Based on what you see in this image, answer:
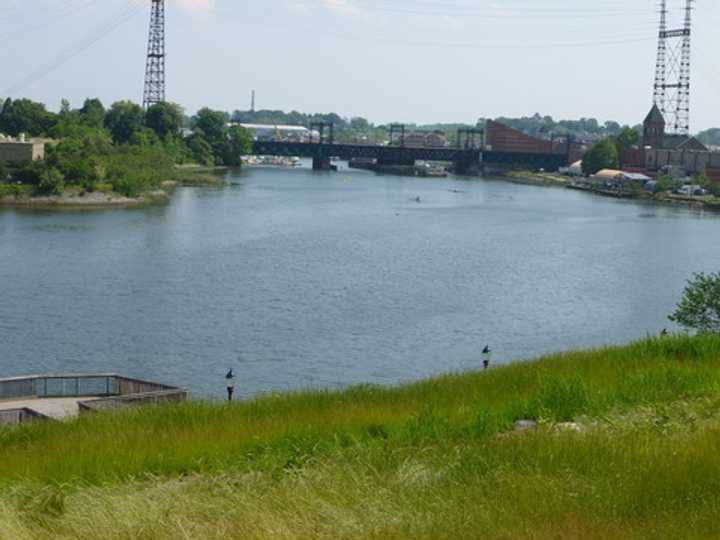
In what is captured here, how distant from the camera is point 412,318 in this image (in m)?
11.9

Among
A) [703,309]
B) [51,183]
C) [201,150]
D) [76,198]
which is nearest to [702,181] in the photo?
[201,150]

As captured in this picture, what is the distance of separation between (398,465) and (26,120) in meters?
37.8

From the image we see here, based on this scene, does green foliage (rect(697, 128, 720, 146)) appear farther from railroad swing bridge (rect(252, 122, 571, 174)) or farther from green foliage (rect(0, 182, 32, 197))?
green foliage (rect(0, 182, 32, 197))

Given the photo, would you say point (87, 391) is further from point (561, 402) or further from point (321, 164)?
point (321, 164)

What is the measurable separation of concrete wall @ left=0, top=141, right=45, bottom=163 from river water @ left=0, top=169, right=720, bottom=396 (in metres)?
3.82

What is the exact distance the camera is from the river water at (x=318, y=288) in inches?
381

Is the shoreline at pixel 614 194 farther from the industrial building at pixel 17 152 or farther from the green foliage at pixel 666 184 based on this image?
the industrial building at pixel 17 152

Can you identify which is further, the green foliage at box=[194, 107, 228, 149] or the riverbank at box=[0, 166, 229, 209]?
the green foliage at box=[194, 107, 228, 149]

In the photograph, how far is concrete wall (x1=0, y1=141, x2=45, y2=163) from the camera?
2639 centimetres

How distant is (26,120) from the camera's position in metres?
38.8

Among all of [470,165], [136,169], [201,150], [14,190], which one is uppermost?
[201,150]

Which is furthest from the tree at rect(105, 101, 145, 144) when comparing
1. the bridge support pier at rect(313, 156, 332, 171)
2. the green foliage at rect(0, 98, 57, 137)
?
the bridge support pier at rect(313, 156, 332, 171)

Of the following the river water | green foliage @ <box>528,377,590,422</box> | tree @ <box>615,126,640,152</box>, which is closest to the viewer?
green foliage @ <box>528,377,590,422</box>

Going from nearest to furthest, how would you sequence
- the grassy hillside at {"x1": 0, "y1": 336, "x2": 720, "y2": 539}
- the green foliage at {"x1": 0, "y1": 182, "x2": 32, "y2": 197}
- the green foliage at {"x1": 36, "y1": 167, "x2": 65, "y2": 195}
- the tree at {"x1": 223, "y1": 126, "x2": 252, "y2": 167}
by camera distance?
1. the grassy hillside at {"x1": 0, "y1": 336, "x2": 720, "y2": 539}
2. the green foliage at {"x1": 0, "y1": 182, "x2": 32, "y2": 197}
3. the green foliage at {"x1": 36, "y1": 167, "x2": 65, "y2": 195}
4. the tree at {"x1": 223, "y1": 126, "x2": 252, "y2": 167}
